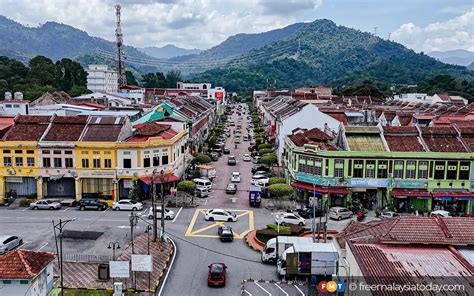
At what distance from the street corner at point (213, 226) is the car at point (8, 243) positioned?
38.2 feet

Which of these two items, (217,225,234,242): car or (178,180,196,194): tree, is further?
(178,180,196,194): tree

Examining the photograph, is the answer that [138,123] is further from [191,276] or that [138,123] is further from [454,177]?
[454,177]

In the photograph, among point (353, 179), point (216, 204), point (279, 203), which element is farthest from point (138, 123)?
point (353, 179)

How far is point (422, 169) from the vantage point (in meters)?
42.5

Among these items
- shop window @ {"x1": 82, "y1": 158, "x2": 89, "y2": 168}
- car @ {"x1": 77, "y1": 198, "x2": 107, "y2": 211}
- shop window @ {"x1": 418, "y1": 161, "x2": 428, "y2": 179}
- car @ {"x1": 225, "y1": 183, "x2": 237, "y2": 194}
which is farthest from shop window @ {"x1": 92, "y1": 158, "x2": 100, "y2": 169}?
shop window @ {"x1": 418, "y1": 161, "x2": 428, "y2": 179}

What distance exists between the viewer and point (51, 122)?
1828 inches

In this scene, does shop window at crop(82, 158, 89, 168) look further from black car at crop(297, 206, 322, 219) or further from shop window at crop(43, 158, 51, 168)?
black car at crop(297, 206, 322, 219)

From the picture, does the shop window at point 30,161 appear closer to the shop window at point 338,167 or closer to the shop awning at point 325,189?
the shop awning at point 325,189

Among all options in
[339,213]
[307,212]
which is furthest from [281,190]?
[339,213]

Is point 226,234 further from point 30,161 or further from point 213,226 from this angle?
point 30,161

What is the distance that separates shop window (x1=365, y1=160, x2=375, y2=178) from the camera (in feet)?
139

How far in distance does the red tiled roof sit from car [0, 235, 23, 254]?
31.0 feet

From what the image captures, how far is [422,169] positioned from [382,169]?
3.55 meters

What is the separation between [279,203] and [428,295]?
2881cm
